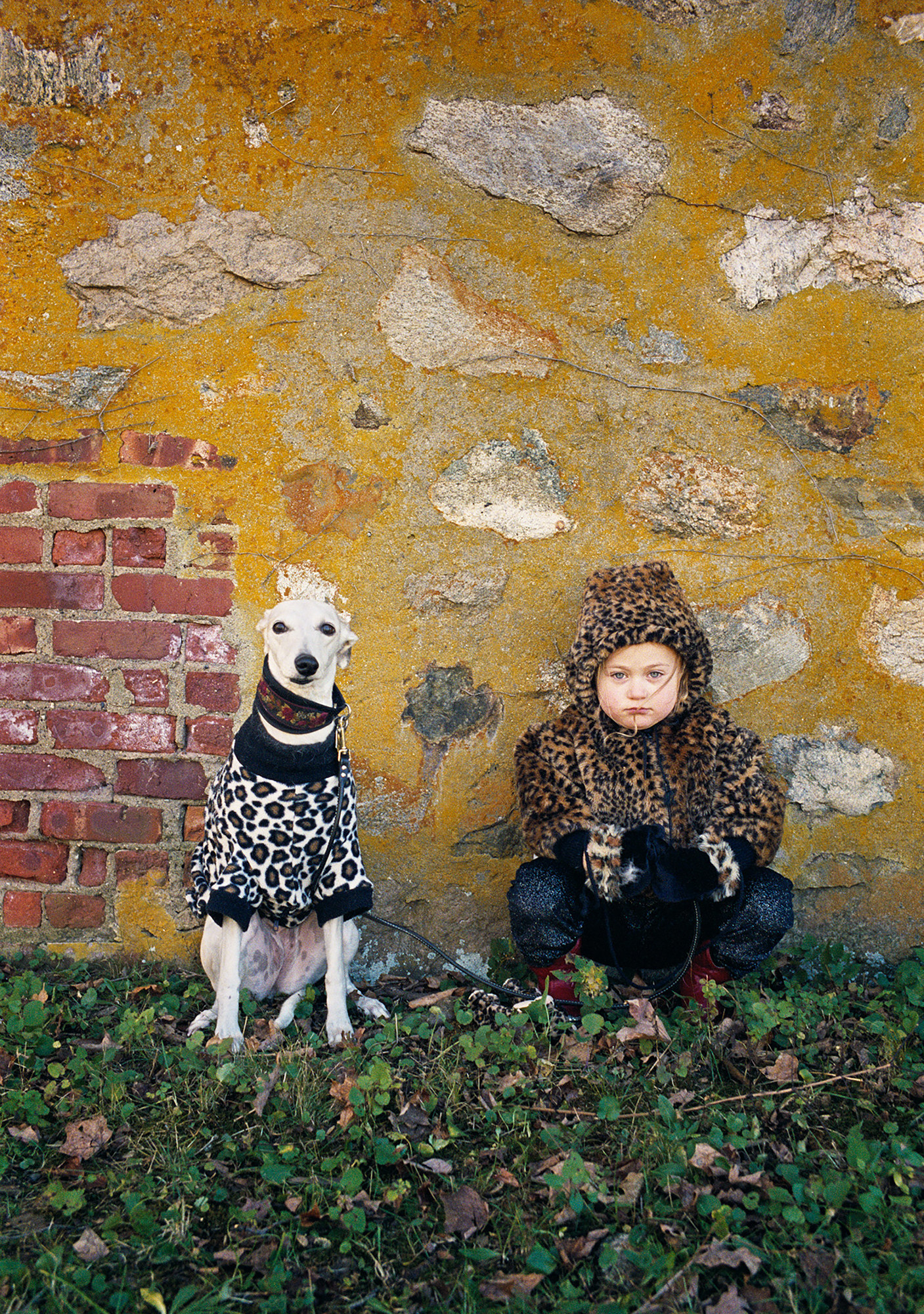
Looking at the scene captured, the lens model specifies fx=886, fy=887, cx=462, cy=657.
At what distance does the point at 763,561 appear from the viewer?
2896 millimetres

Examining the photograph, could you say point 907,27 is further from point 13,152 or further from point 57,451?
point 57,451

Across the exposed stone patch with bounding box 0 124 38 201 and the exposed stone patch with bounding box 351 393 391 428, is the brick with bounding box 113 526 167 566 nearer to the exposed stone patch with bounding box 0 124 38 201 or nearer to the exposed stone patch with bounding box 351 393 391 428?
the exposed stone patch with bounding box 351 393 391 428

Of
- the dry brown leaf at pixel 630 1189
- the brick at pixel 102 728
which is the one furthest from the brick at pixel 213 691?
the dry brown leaf at pixel 630 1189

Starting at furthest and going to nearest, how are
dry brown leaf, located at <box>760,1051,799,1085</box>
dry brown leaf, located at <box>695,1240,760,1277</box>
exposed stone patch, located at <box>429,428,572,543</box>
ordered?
exposed stone patch, located at <box>429,428,572,543</box>
dry brown leaf, located at <box>760,1051,799,1085</box>
dry brown leaf, located at <box>695,1240,760,1277</box>

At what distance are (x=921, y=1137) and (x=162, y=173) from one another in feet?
10.8

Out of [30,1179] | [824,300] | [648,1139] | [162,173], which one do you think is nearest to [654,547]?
[824,300]

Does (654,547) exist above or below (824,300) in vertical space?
below

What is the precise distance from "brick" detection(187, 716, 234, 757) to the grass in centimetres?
74

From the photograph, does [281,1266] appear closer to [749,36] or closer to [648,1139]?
[648,1139]

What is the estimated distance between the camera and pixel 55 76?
8.68 ft

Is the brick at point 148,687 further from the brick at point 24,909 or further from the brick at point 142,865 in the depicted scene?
the brick at point 24,909

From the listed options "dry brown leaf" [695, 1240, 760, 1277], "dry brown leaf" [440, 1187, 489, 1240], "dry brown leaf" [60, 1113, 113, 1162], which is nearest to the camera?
"dry brown leaf" [695, 1240, 760, 1277]

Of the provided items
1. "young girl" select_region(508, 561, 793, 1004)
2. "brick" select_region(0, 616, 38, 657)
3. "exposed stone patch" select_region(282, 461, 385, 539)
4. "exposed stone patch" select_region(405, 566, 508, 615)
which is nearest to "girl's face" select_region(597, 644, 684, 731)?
"young girl" select_region(508, 561, 793, 1004)

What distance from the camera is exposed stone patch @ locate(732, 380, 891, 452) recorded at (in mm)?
2855
